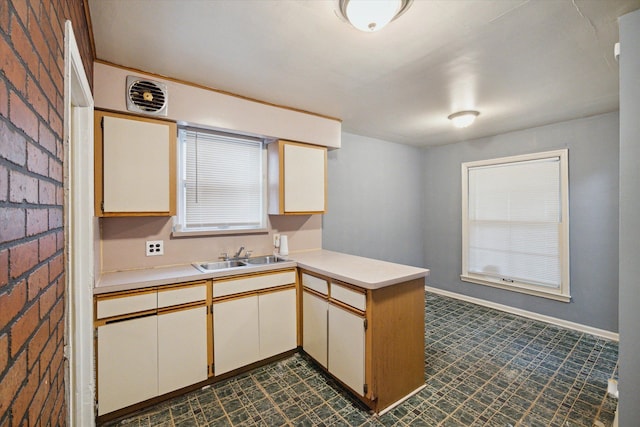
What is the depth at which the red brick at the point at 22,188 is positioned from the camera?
0.57 meters

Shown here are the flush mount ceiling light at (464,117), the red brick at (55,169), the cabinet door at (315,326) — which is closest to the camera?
the red brick at (55,169)

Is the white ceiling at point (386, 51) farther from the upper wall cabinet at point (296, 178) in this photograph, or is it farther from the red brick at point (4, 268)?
the red brick at point (4, 268)

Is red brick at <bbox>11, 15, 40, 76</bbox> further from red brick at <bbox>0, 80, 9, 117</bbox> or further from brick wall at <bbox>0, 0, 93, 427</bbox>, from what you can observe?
red brick at <bbox>0, 80, 9, 117</bbox>

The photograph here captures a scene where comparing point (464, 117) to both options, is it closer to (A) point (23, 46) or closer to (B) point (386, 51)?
(B) point (386, 51)

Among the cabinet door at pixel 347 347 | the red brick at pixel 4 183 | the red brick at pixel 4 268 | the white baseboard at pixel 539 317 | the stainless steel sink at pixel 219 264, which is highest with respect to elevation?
the red brick at pixel 4 183

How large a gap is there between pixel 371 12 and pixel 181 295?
2.21m

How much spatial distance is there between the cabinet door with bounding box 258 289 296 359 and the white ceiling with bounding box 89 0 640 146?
74.3 inches

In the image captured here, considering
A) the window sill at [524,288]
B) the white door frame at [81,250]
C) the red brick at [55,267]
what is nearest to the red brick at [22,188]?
the red brick at [55,267]

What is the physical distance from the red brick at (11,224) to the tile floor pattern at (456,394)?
186 centimetres

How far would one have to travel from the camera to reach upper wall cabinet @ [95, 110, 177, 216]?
2.02m

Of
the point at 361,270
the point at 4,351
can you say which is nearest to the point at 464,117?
the point at 361,270

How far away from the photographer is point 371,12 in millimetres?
1387

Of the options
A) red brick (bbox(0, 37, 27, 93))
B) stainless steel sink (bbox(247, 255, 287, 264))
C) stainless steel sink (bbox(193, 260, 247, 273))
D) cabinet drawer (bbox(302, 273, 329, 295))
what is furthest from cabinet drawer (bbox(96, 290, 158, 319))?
red brick (bbox(0, 37, 27, 93))

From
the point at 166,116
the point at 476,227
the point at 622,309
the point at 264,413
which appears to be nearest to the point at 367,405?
the point at 264,413
